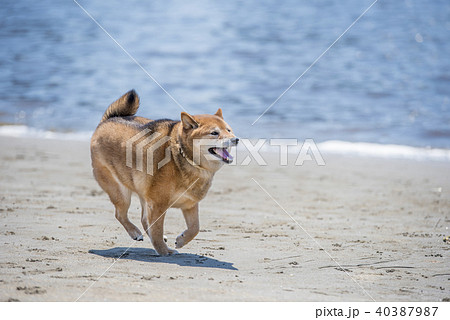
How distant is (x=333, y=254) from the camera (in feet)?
17.6

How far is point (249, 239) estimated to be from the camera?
586 centimetres

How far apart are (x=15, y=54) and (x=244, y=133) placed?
13.4 m

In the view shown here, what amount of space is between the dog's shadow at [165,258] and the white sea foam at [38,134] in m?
6.93

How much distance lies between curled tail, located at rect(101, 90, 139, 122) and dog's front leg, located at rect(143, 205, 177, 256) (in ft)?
4.05

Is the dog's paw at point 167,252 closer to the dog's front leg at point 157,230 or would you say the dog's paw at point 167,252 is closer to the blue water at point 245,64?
the dog's front leg at point 157,230

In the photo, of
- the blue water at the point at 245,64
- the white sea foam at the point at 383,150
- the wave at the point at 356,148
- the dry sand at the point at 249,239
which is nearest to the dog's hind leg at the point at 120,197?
the dry sand at the point at 249,239

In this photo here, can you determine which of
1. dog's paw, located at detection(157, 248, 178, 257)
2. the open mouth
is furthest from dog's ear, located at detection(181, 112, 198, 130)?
dog's paw, located at detection(157, 248, 178, 257)

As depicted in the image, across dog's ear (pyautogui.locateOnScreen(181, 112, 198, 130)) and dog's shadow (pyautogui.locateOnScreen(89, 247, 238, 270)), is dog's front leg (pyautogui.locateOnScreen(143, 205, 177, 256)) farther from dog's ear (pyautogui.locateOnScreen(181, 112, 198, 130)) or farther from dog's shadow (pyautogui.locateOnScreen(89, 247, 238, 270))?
dog's ear (pyautogui.locateOnScreen(181, 112, 198, 130))

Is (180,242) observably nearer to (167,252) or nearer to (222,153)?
(167,252)

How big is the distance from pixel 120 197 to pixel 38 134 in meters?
7.01

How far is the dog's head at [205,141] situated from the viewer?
5.20 m

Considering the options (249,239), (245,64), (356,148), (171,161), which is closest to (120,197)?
(171,161)

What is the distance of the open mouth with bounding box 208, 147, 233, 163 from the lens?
5195 millimetres

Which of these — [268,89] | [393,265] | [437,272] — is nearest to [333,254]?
[393,265]
